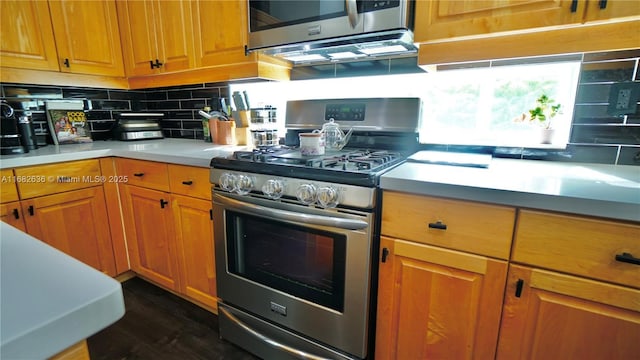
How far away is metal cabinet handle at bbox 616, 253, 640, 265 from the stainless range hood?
963mm

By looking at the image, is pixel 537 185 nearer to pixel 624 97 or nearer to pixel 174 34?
pixel 624 97

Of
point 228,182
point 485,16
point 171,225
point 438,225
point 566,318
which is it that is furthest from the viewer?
point 171,225

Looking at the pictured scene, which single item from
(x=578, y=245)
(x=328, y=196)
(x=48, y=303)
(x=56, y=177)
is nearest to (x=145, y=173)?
(x=56, y=177)

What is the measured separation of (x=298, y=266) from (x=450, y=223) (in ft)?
2.02

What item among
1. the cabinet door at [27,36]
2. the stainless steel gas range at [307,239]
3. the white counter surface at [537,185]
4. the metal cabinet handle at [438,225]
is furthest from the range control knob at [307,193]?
the cabinet door at [27,36]

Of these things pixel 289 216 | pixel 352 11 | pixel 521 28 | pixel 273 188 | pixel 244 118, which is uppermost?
pixel 352 11

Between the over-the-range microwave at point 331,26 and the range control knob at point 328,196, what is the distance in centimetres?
64

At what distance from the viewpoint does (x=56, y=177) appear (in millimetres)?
1637

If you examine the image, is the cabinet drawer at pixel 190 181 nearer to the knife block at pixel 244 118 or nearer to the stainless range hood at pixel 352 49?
the knife block at pixel 244 118

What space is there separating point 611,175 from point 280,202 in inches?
45.9

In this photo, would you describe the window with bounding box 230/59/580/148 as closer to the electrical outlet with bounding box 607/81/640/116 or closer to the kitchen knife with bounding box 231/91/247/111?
the electrical outlet with bounding box 607/81/640/116

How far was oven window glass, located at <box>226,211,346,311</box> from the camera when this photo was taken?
1.16 m

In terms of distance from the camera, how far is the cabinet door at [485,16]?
99 centimetres

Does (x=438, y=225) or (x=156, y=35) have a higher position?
(x=156, y=35)
